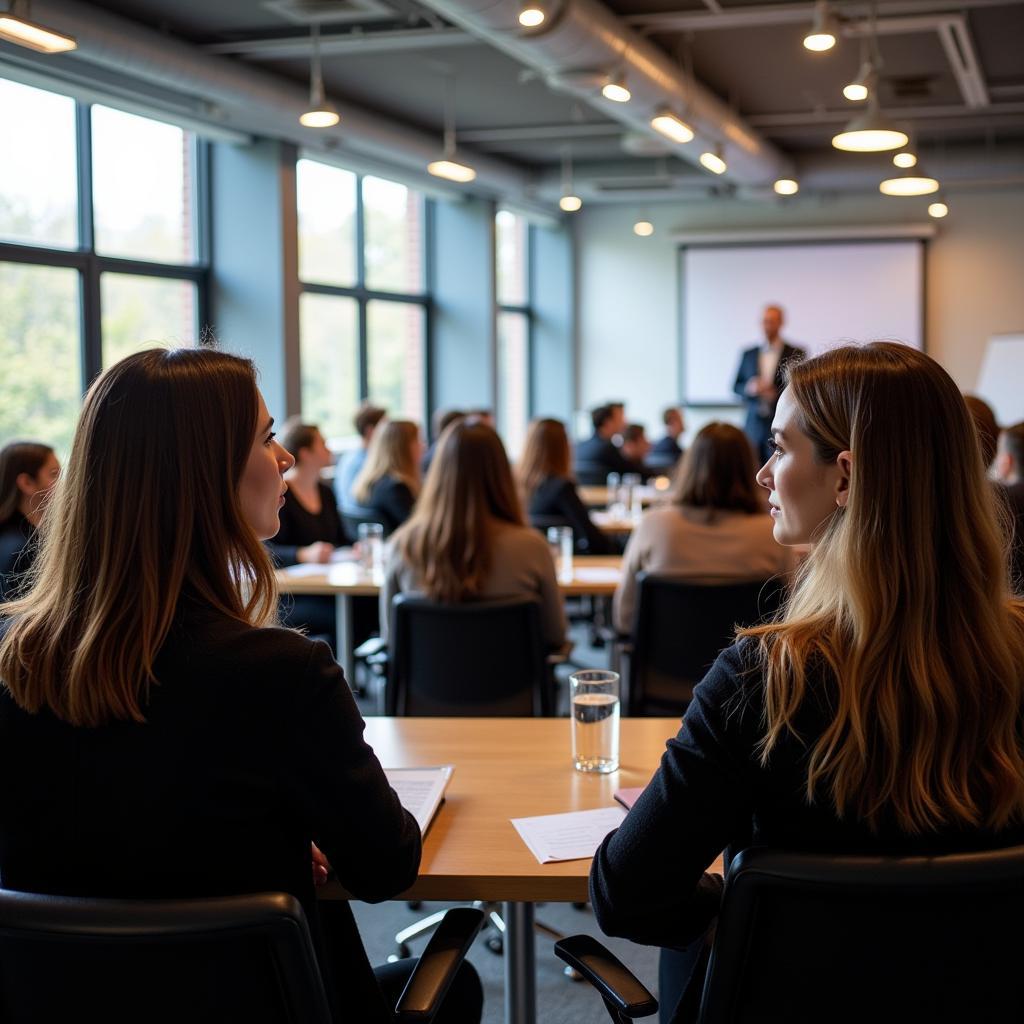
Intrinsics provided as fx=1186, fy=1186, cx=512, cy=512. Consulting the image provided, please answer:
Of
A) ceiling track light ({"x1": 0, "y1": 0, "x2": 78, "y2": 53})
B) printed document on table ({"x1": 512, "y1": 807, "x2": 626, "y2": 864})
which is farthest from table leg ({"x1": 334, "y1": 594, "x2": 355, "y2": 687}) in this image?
printed document on table ({"x1": 512, "y1": 807, "x2": 626, "y2": 864})

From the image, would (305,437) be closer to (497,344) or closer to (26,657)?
(26,657)

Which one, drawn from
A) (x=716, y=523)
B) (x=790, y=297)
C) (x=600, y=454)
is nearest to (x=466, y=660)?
(x=716, y=523)

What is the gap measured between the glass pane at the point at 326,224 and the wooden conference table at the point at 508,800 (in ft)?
21.6

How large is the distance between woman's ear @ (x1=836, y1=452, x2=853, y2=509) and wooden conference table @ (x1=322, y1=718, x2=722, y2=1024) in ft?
1.96

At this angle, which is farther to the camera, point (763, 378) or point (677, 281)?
point (677, 281)

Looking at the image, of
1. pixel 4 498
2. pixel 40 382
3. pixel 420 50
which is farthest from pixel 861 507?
pixel 420 50

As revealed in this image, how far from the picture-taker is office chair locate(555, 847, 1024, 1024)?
1152 millimetres

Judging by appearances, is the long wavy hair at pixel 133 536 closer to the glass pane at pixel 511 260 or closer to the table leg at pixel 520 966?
the table leg at pixel 520 966

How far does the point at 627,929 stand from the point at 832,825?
283 millimetres

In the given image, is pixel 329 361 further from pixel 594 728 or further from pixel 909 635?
pixel 909 635

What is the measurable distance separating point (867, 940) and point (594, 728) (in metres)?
0.83

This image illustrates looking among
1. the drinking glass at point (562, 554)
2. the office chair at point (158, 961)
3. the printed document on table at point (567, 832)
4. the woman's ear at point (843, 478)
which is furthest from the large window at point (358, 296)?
the office chair at point (158, 961)

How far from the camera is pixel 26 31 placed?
3.94 metres

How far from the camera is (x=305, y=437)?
4852 millimetres
